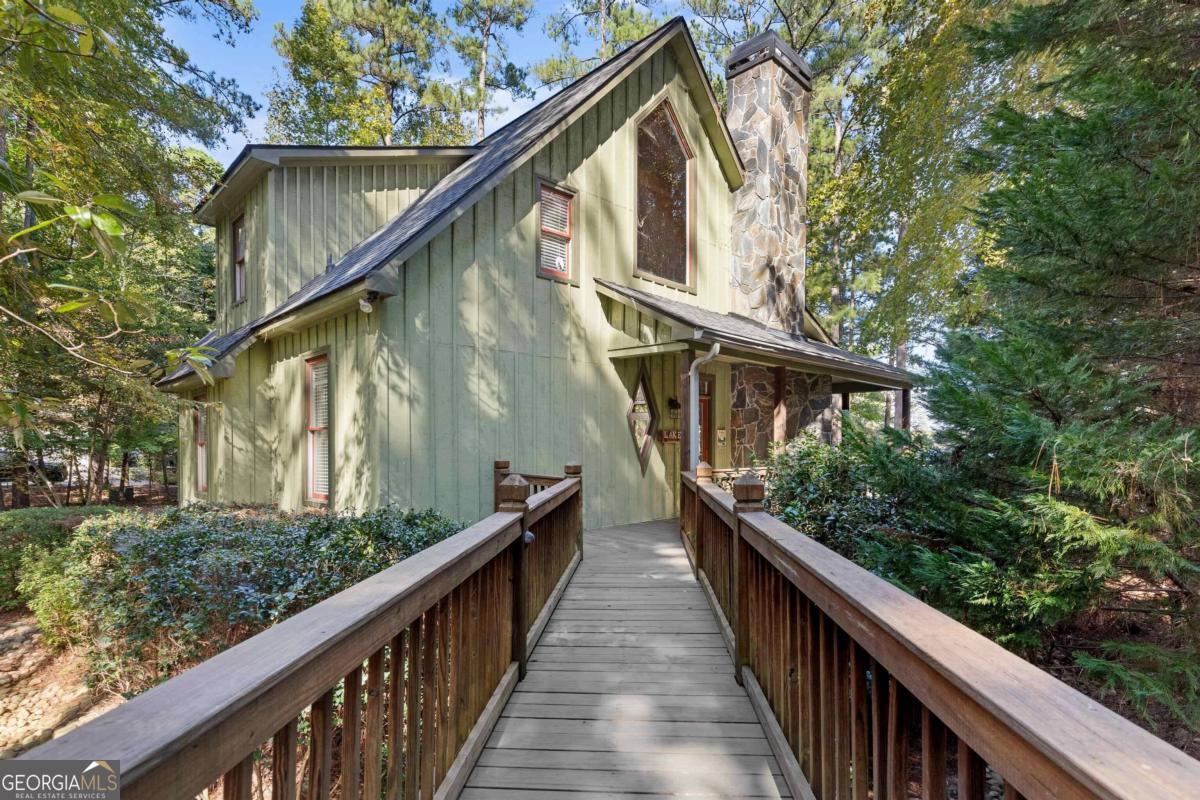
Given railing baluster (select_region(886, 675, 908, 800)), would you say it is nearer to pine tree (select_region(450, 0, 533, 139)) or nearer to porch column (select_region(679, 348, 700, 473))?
porch column (select_region(679, 348, 700, 473))

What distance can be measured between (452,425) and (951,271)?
1132 centimetres

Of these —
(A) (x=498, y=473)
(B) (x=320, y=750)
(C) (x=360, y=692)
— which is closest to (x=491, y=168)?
(A) (x=498, y=473)

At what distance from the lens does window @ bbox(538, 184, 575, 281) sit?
23.3 ft

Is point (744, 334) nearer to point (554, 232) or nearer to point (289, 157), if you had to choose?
point (554, 232)

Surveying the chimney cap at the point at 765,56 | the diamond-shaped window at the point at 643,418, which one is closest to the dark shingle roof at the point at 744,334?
the diamond-shaped window at the point at 643,418

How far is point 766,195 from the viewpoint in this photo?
1036 cm

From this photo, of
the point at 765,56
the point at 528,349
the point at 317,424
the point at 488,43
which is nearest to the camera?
the point at 528,349

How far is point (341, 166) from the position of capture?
8.25m

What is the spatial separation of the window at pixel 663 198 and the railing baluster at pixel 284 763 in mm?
7873

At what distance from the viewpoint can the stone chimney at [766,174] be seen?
10.4 m

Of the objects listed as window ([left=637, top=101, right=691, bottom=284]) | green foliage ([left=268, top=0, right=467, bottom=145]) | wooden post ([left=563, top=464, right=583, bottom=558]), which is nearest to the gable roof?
window ([left=637, top=101, right=691, bottom=284])

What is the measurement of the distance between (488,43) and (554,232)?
15485 mm

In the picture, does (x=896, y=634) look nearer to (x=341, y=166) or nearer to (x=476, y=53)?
(x=341, y=166)

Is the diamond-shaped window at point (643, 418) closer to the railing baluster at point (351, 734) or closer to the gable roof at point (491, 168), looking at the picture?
the gable roof at point (491, 168)
